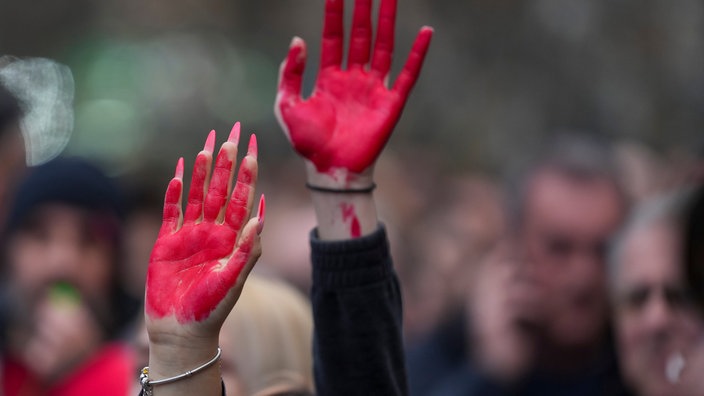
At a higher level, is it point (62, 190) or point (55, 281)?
point (62, 190)

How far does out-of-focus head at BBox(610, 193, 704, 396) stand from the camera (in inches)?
119

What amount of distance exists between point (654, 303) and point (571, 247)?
571 mm

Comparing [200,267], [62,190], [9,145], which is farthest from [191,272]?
[9,145]

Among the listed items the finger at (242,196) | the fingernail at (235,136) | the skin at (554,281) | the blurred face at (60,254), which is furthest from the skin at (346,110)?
the blurred face at (60,254)

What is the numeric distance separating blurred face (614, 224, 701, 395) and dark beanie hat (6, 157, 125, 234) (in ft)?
6.21

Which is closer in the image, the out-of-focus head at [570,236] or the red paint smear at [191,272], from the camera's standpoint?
the red paint smear at [191,272]

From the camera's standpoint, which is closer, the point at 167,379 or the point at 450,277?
the point at 167,379

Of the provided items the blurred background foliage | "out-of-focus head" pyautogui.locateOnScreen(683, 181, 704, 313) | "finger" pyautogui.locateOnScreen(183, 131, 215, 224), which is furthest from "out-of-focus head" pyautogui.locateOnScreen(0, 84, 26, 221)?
"out-of-focus head" pyautogui.locateOnScreen(683, 181, 704, 313)

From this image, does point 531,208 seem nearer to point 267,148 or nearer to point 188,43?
point 267,148

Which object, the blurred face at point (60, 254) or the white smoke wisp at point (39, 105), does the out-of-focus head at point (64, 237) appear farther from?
the white smoke wisp at point (39, 105)

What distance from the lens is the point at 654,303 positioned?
3121 millimetres

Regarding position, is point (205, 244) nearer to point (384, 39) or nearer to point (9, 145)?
point (384, 39)

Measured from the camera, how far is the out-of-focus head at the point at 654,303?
119 inches

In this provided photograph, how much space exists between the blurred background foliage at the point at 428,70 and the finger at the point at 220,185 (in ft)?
8.73
